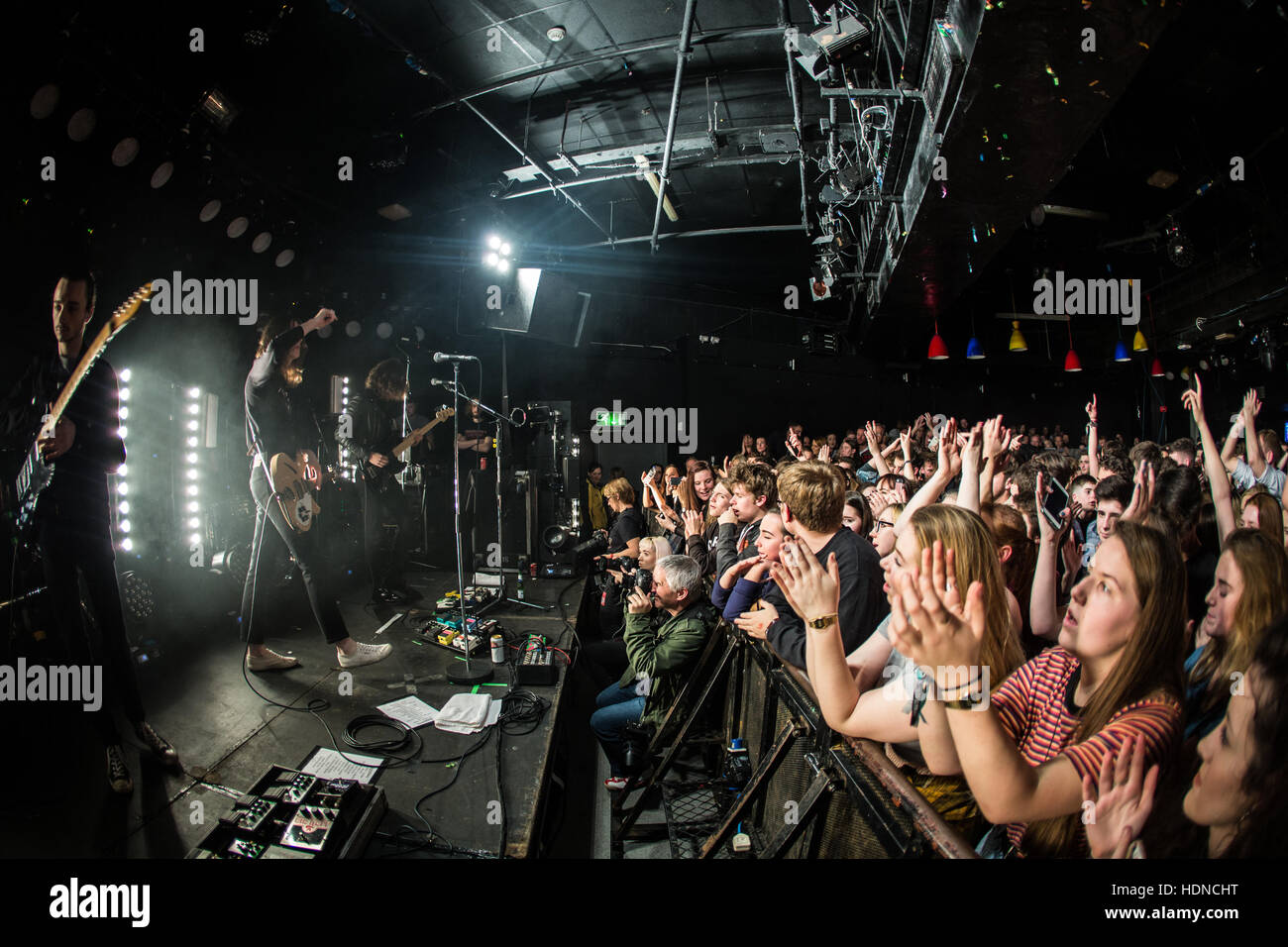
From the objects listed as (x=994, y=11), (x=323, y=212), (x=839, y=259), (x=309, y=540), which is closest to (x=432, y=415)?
(x=323, y=212)

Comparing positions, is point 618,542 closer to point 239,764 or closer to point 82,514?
point 239,764

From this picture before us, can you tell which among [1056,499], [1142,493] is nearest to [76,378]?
[1142,493]

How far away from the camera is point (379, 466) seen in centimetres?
535

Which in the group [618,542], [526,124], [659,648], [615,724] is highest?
[526,124]

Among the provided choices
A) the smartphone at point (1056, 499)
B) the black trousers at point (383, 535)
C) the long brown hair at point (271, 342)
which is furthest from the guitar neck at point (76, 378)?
the smartphone at point (1056, 499)

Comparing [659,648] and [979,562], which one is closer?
[979,562]

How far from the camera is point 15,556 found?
2684 millimetres

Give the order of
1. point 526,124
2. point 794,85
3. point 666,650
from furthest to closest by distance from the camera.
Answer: point 526,124, point 794,85, point 666,650

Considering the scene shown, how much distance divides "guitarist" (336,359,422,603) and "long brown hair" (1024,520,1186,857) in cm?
488

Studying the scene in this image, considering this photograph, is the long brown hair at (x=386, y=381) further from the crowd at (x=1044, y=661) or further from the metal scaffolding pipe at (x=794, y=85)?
the metal scaffolding pipe at (x=794, y=85)

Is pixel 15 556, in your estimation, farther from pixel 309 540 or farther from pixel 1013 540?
pixel 1013 540

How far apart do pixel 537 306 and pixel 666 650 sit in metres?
5.56
